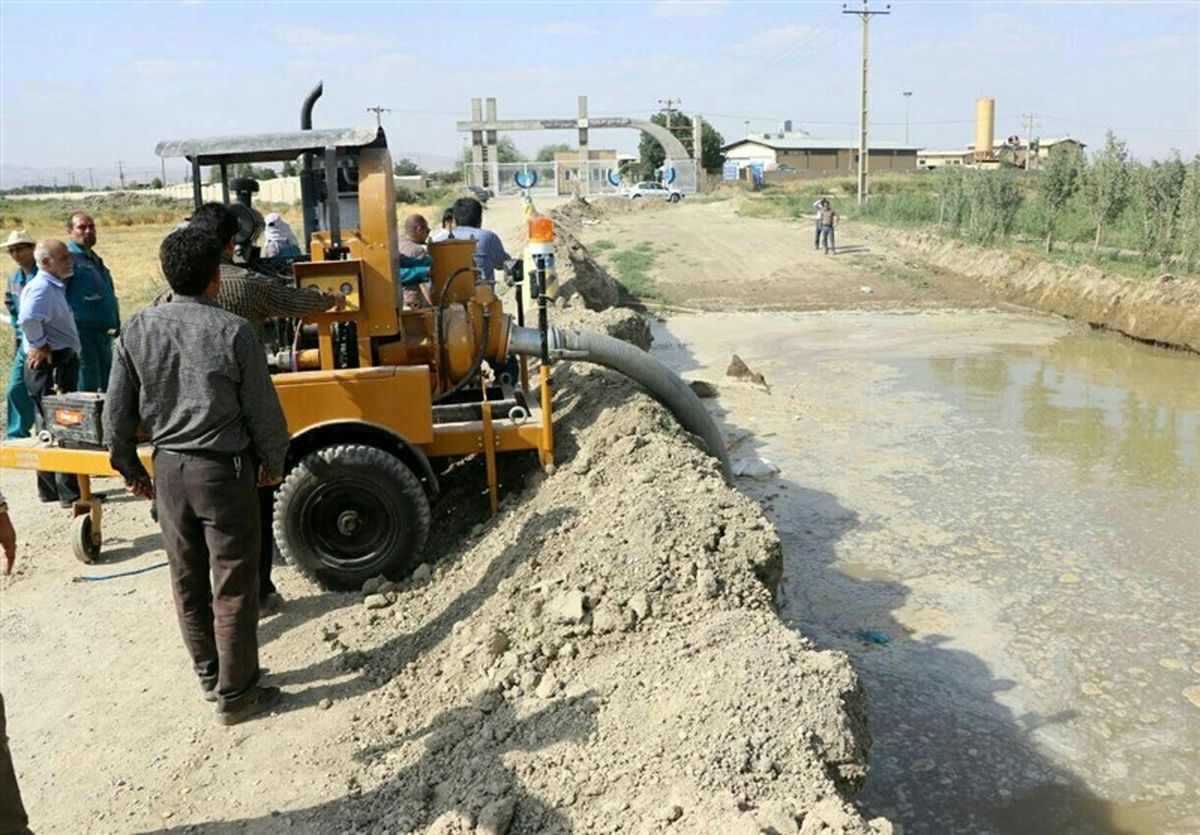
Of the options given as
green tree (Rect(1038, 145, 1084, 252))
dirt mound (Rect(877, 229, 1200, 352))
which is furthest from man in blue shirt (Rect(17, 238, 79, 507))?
green tree (Rect(1038, 145, 1084, 252))

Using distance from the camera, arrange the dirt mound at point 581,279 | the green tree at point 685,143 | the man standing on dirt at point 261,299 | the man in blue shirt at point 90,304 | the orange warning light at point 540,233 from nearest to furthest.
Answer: the man standing on dirt at point 261,299 → the orange warning light at point 540,233 → the man in blue shirt at point 90,304 → the dirt mound at point 581,279 → the green tree at point 685,143

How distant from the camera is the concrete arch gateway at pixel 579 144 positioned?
1921 inches

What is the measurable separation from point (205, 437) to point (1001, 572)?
4.67 m

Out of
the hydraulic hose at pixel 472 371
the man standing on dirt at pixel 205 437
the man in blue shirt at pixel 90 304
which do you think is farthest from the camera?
the man in blue shirt at pixel 90 304

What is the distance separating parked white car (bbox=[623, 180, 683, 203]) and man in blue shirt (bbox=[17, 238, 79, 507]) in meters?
39.5

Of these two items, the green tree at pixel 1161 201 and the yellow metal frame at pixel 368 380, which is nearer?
the yellow metal frame at pixel 368 380

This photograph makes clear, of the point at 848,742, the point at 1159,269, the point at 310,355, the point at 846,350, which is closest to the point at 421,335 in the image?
the point at 310,355

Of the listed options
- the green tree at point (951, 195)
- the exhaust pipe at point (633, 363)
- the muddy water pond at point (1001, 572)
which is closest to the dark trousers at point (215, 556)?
the exhaust pipe at point (633, 363)

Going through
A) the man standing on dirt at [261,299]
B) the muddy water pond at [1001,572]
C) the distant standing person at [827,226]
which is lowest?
the muddy water pond at [1001,572]

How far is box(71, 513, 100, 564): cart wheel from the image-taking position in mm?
5809

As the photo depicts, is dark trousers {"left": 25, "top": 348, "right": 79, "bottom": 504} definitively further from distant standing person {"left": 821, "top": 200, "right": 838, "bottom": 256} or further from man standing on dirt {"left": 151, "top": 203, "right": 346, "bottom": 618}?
distant standing person {"left": 821, "top": 200, "right": 838, "bottom": 256}

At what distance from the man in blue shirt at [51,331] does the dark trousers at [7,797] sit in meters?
4.03

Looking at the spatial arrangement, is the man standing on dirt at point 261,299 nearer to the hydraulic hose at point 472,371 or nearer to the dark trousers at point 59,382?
the hydraulic hose at point 472,371

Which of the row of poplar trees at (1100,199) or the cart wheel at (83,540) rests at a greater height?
the row of poplar trees at (1100,199)
